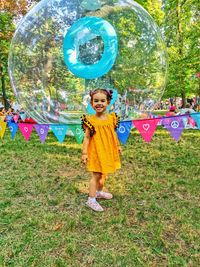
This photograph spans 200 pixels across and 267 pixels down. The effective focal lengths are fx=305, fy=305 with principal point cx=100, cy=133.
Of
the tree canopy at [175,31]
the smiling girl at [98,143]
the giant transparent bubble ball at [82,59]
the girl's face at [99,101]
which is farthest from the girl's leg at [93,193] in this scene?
the tree canopy at [175,31]

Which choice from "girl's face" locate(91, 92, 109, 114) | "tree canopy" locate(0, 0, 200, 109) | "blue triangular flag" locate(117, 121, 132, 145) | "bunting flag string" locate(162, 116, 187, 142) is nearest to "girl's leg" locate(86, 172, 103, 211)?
"girl's face" locate(91, 92, 109, 114)

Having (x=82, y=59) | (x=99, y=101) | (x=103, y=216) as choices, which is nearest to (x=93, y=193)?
(x=103, y=216)

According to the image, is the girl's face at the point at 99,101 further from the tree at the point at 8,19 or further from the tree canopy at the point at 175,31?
the tree at the point at 8,19

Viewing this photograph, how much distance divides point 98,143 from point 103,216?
0.94 metres

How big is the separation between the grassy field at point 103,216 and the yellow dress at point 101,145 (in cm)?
55

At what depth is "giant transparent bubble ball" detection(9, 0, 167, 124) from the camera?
6.43 m

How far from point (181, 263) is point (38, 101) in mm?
5285

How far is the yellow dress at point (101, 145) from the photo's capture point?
4054 millimetres

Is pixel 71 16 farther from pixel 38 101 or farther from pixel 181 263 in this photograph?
pixel 181 263

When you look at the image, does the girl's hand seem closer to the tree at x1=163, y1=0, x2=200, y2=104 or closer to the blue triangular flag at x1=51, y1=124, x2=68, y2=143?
the blue triangular flag at x1=51, y1=124, x2=68, y2=143

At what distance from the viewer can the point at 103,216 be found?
376 cm

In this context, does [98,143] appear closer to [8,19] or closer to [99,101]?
[99,101]

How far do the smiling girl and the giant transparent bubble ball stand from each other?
8.35 feet

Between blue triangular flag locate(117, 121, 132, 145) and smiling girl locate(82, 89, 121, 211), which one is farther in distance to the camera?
blue triangular flag locate(117, 121, 132, 145)
